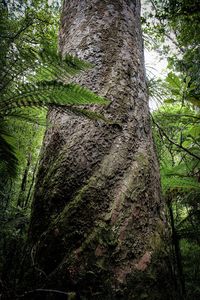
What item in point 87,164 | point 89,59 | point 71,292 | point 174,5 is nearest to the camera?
point 71,292

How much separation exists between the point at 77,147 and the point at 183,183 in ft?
3.06

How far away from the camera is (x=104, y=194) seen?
1125 mm

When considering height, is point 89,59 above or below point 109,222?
above

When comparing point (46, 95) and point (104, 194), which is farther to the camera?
point (104, 194)

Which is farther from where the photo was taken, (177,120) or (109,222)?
(177,120)

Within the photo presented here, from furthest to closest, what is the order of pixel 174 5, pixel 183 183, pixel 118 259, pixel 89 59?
pixel 174 5 → pixel 183 183 → pixel 89 59 → pixel 118 259

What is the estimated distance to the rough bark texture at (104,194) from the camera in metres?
0.96

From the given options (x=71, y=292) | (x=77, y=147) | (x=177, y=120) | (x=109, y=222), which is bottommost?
(x=71, y=292)

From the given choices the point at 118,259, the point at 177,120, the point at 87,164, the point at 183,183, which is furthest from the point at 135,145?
the point at 177,120

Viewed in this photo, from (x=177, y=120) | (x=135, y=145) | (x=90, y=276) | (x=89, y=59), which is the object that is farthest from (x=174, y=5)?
(x=90, y=276)

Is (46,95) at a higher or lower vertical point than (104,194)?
higher

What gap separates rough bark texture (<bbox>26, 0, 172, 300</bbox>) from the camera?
961mm

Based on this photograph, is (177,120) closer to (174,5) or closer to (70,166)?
(70,166)

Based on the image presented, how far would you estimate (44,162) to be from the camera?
1330mm
